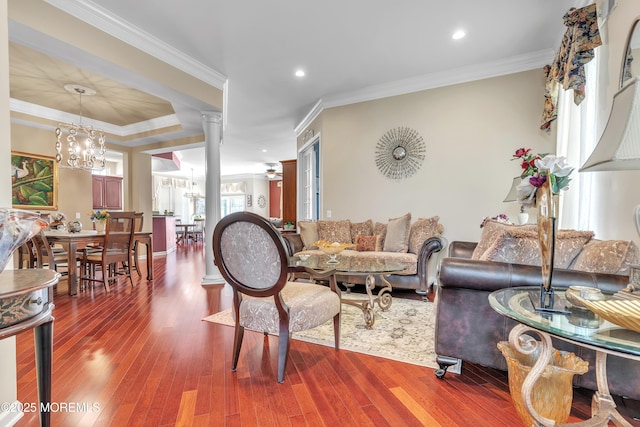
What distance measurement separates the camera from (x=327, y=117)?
477cm

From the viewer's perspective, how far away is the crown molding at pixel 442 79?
136 inches

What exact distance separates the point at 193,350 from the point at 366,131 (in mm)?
3699

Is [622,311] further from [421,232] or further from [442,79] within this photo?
[442,79]

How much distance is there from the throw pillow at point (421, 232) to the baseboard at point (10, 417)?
358 cm

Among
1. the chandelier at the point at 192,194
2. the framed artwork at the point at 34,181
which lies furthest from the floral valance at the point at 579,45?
the chandelier at the point at 192,194

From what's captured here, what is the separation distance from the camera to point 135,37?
2889 mm

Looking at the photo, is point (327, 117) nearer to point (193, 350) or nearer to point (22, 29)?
point (22, 29)

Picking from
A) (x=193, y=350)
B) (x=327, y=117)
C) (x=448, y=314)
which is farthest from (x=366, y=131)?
(x=193, y=350)

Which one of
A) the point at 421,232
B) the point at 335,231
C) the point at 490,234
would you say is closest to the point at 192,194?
the point at 335,231

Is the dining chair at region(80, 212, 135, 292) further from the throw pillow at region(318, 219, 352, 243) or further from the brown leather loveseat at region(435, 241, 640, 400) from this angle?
the brown leather loveseat at region(435, 241, 640, 400)

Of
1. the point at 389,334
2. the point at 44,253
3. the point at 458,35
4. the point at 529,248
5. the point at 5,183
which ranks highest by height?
the point at 458,35

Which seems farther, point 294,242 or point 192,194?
point 192,194

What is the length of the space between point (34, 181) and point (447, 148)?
6.88m

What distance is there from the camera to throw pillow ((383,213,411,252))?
3.83 metres
